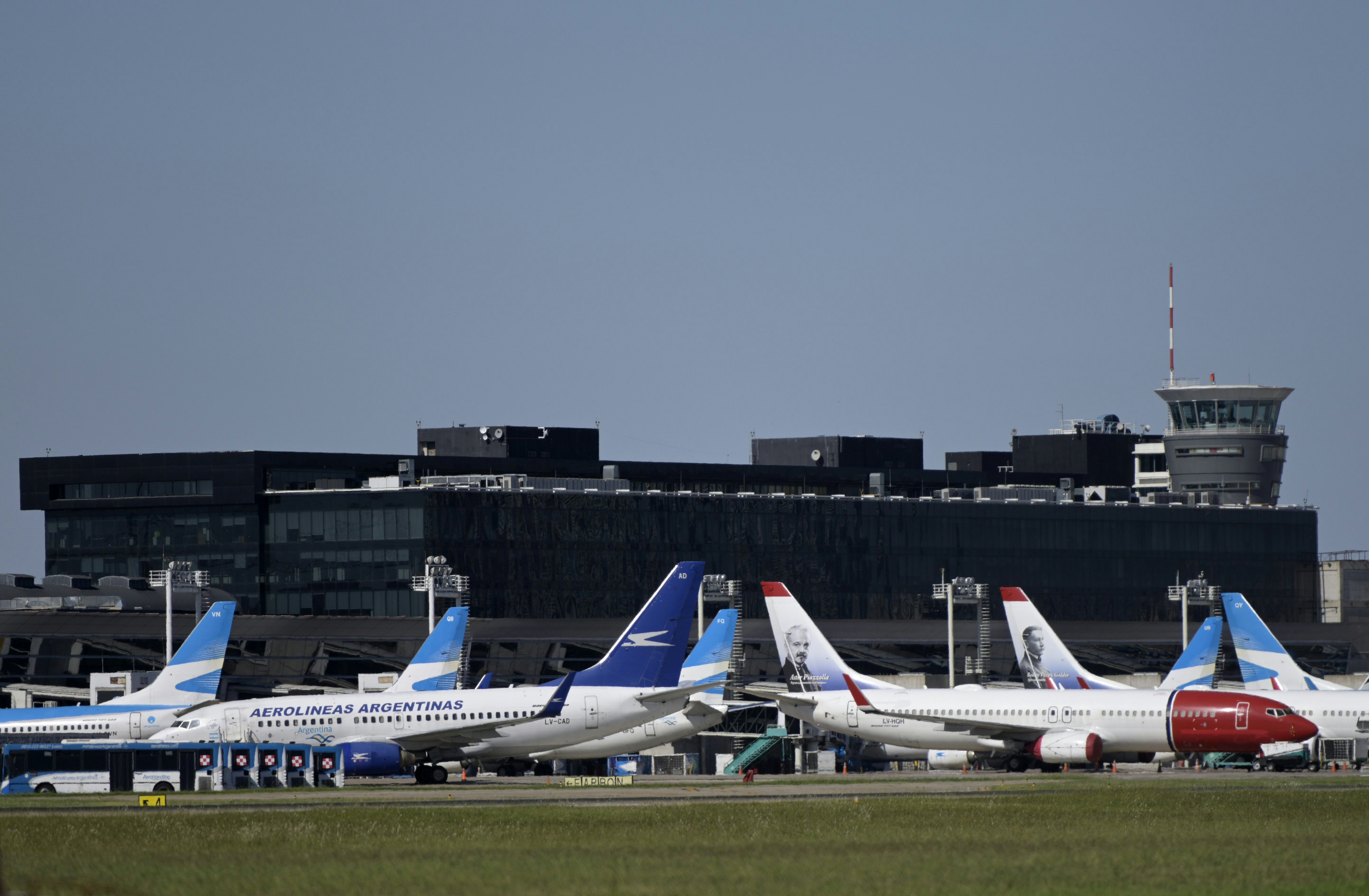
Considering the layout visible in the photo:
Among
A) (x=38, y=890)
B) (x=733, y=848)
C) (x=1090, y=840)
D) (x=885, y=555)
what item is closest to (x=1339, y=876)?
(x=1090, y=840)

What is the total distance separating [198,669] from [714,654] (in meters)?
25.0

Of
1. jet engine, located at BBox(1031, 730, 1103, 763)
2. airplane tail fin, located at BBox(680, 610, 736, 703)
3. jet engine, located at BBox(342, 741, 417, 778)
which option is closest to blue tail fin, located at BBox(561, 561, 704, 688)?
jet engine, located at BBox(342, 741, 417, 778)

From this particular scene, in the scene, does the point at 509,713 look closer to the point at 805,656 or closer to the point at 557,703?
the point at 557,703

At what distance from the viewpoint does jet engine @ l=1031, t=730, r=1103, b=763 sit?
93.1 metres

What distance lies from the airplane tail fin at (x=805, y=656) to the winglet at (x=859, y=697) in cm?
133

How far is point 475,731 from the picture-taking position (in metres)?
84.2

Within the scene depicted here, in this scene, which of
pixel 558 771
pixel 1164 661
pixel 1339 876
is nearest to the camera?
pixel 1339 876

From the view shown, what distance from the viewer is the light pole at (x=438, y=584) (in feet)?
439

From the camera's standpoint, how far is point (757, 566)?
18662 cm

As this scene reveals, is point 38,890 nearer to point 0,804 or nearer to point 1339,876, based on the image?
point 1339,876

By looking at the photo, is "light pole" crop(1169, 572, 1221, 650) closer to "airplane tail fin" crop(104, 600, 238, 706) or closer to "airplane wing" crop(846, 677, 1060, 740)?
"airplane wing" crop(846, 677, 1060, 740)

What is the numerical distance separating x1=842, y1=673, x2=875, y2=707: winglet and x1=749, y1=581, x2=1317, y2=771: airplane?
0.08 meters

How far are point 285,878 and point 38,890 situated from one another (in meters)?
5.44

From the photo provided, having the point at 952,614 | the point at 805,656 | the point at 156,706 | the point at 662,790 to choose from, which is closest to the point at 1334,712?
the point at 805,656
